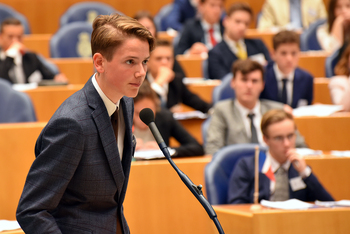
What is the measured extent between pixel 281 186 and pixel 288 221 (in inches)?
24.5

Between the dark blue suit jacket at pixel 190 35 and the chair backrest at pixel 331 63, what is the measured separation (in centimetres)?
120

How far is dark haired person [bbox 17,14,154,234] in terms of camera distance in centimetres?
112

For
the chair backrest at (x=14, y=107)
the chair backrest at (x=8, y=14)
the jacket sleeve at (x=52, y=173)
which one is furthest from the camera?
the chair backrest at (x=8, y=14)

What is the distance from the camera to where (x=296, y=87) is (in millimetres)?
3594

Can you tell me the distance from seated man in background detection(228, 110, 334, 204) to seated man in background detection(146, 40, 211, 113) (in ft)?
3.95

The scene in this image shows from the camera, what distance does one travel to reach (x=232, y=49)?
4.21 meters

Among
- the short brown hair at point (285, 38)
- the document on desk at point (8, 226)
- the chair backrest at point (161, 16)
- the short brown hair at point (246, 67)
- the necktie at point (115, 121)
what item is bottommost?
the document on desk at point (8, 226)

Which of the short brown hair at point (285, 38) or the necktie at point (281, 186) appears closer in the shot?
the necktie at point (281, 186)

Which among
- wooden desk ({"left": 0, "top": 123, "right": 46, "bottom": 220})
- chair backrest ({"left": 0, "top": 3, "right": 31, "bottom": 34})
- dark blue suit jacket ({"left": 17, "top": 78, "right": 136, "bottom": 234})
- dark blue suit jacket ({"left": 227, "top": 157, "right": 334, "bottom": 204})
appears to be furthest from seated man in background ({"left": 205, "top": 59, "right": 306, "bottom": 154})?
chair backrest ({"left": 0, "top": 3, "right": 31, "bottom": 34})

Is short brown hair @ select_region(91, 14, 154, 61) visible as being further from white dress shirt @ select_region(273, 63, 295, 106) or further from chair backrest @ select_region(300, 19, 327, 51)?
chair backrest @ select_region(300, 19, 327, 51)

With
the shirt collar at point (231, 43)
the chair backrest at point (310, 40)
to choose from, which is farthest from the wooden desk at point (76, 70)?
the chair backrest at point (310, 40)

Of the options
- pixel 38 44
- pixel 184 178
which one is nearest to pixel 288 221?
pixel 184 178

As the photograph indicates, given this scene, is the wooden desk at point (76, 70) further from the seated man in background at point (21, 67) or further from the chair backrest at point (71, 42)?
the chair backrest at point (71, 42)

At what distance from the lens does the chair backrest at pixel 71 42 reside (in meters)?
4.54
